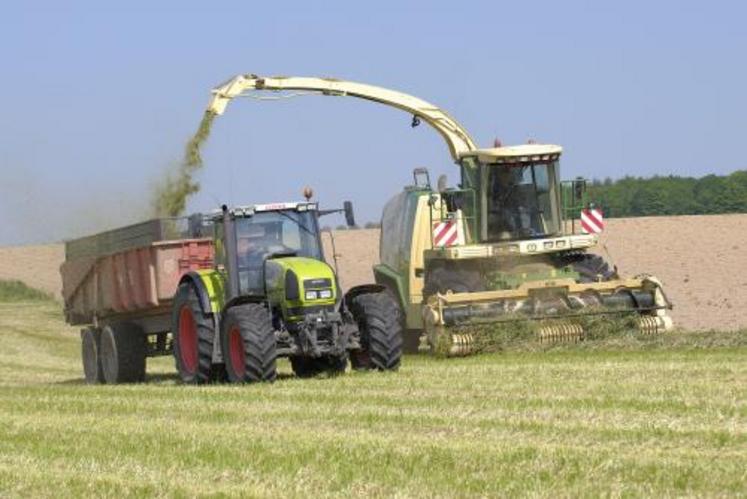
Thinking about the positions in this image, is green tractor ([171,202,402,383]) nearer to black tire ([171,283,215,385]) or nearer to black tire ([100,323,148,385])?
black tire ([171,283,215,385])

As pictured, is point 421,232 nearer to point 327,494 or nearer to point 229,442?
point 229,442

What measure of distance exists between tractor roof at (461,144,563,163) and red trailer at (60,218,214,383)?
5.02 meters

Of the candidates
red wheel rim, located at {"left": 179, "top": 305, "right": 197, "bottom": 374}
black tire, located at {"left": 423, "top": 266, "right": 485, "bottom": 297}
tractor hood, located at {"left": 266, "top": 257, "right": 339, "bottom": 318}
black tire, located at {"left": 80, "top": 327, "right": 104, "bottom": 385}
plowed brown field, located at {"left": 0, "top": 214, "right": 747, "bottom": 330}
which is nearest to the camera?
tractor hood, located at {"left": 266, "top": 257, "right": 339, "bottom": 318}

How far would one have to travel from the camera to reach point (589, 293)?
20.9 metres

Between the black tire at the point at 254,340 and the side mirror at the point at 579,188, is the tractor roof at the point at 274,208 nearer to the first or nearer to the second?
the black tire at the point at 254,340

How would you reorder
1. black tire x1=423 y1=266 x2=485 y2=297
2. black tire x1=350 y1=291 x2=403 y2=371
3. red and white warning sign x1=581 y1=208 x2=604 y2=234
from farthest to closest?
red and white warning sign x1=581 y1=208 x2=604 y2=234, black tire x1=423 y1=266 x2=485 y2=297, black tire x1=350 y1=291 x2=403 y2=371

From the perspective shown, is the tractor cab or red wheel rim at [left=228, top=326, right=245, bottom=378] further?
the tractor cab

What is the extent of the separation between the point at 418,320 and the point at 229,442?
1309cm

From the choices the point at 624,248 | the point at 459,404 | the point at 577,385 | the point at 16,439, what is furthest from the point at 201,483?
the point at 624,248

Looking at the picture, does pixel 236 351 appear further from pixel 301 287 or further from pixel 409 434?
pixel 409 434

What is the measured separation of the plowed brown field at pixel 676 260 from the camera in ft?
96.2

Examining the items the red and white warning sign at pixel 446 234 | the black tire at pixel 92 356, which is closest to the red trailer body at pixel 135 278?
the black tire at pixel 92 356

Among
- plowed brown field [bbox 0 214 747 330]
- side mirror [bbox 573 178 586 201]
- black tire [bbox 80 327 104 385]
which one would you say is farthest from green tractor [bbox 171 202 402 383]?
plowed brown field [bbox 0 214 747 330]

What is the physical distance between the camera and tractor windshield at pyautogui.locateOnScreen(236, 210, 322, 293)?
17172mm
